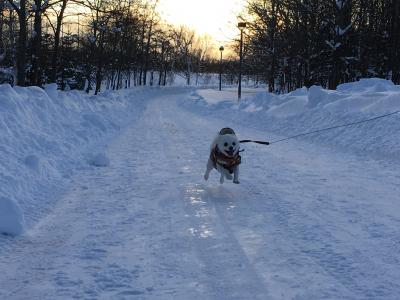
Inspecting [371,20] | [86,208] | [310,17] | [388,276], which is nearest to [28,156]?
[86,208]

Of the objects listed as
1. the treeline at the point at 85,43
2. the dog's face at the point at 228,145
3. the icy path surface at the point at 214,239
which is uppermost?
the treeline at the point at 85,43

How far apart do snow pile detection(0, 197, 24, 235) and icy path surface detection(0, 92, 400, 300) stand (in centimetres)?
16

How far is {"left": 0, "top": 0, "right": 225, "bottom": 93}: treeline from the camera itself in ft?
61.2

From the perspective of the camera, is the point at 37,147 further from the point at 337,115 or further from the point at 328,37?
the point at 328,37

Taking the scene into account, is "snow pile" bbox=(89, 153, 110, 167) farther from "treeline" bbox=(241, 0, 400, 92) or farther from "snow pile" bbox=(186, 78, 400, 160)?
"treeline" bbox=(241, 0, 400, 92)

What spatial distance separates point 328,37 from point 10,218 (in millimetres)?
30504

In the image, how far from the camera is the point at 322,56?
107 ft

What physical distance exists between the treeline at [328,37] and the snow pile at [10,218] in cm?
2498

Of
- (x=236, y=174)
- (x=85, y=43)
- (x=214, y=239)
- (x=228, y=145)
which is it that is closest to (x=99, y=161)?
(x=236, y=174)

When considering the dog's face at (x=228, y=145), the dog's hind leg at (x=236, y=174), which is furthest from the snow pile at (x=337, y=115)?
the dog's face at (x=228, y=145)

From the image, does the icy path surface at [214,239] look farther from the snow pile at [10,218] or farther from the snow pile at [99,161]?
the snow pile at [99,161]

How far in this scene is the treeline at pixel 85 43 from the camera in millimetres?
18669

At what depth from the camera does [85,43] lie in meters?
32.6

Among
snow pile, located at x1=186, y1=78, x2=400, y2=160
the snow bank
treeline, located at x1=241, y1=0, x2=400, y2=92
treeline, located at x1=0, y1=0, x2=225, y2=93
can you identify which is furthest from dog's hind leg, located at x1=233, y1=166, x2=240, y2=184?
treeline, located at x1=241, y1=0, x2=400, y2=92
